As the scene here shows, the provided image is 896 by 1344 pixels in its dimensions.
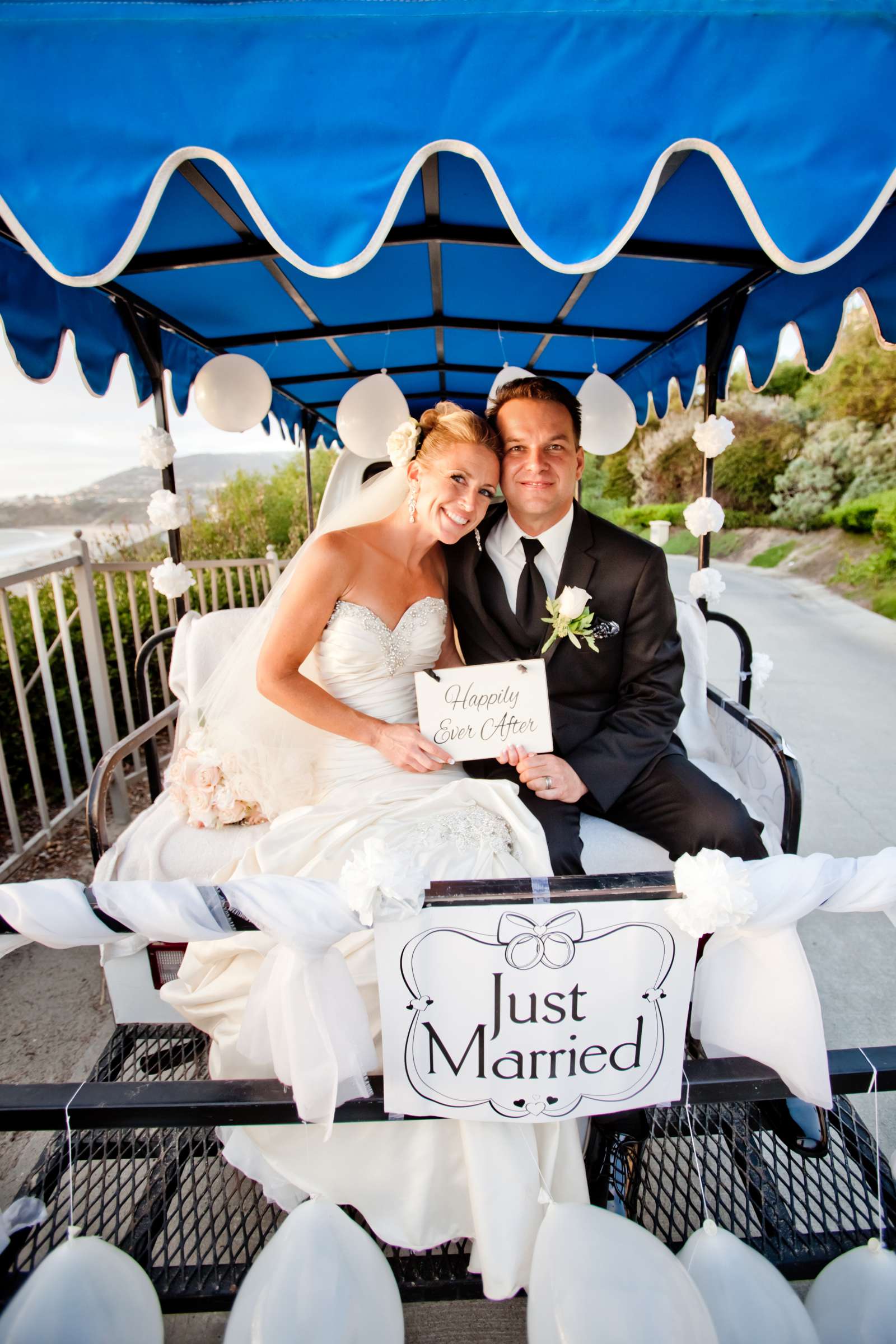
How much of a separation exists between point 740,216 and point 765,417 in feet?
74.6

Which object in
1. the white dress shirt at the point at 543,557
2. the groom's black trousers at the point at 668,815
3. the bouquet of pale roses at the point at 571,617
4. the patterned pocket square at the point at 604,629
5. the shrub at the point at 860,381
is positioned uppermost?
the shrub at the point at 860,381

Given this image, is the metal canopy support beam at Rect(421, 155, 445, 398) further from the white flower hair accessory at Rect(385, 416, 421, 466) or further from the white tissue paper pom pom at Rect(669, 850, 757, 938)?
the white tissue paper pom pom at Rect(669, 850, 757, 938)

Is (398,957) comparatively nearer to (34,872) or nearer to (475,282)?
(475,282)

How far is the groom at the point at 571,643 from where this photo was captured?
2438 mm

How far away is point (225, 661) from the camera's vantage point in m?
2.85

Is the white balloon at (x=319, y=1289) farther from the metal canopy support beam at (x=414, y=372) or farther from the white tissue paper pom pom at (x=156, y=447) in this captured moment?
the metal canopy support beam at (x=414, y=372)

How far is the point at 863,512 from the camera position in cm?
1538

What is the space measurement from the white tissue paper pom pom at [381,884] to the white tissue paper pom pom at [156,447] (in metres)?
2.67

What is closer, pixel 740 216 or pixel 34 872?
pixel 740 216

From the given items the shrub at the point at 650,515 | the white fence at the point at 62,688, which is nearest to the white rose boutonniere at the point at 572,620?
the white fence at the point at 62,688

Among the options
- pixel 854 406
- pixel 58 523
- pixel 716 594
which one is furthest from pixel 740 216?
pixel 854 406

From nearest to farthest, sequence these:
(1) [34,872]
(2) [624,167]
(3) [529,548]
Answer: (2) [624,167], (3) [529,548], (1) [34,872]

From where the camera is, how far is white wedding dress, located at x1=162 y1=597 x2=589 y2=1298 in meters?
1.53

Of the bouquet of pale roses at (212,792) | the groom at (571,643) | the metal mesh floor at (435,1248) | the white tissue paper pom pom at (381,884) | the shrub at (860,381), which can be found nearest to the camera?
the white tissue paper pom pom at (381,884)
